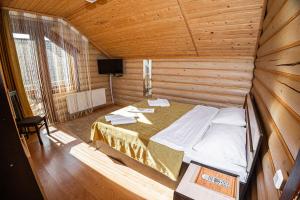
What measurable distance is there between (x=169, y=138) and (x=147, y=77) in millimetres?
3241

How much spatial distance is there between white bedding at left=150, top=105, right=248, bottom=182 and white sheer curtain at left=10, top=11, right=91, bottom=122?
11.1ft

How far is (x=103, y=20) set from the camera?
11.7ft

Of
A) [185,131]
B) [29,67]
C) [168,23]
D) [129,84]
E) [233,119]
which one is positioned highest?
[168,23]

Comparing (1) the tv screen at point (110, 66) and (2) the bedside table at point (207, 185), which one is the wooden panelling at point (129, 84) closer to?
(1) the tv screen at point (110, 66)

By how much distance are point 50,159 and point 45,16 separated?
339 cm

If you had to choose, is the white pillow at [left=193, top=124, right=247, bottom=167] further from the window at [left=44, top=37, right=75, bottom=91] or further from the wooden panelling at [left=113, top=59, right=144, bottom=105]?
the window at [left=44, top=37, right=75, bottom=91]

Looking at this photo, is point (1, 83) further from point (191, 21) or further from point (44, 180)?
point (191, 21)

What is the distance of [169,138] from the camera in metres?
2.10

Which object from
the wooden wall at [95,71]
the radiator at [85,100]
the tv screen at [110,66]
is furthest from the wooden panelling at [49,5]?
the radiator at [85,100]

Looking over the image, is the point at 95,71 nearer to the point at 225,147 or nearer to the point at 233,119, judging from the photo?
the point at 233,119

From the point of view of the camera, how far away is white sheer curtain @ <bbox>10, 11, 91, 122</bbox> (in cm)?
355

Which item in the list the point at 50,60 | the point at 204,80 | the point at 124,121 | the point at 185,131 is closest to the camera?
the point at 185,131

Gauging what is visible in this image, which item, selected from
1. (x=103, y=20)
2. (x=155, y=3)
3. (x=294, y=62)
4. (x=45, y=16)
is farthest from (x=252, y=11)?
(x=45, y=16)

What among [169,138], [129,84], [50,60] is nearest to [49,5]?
[50,60]
